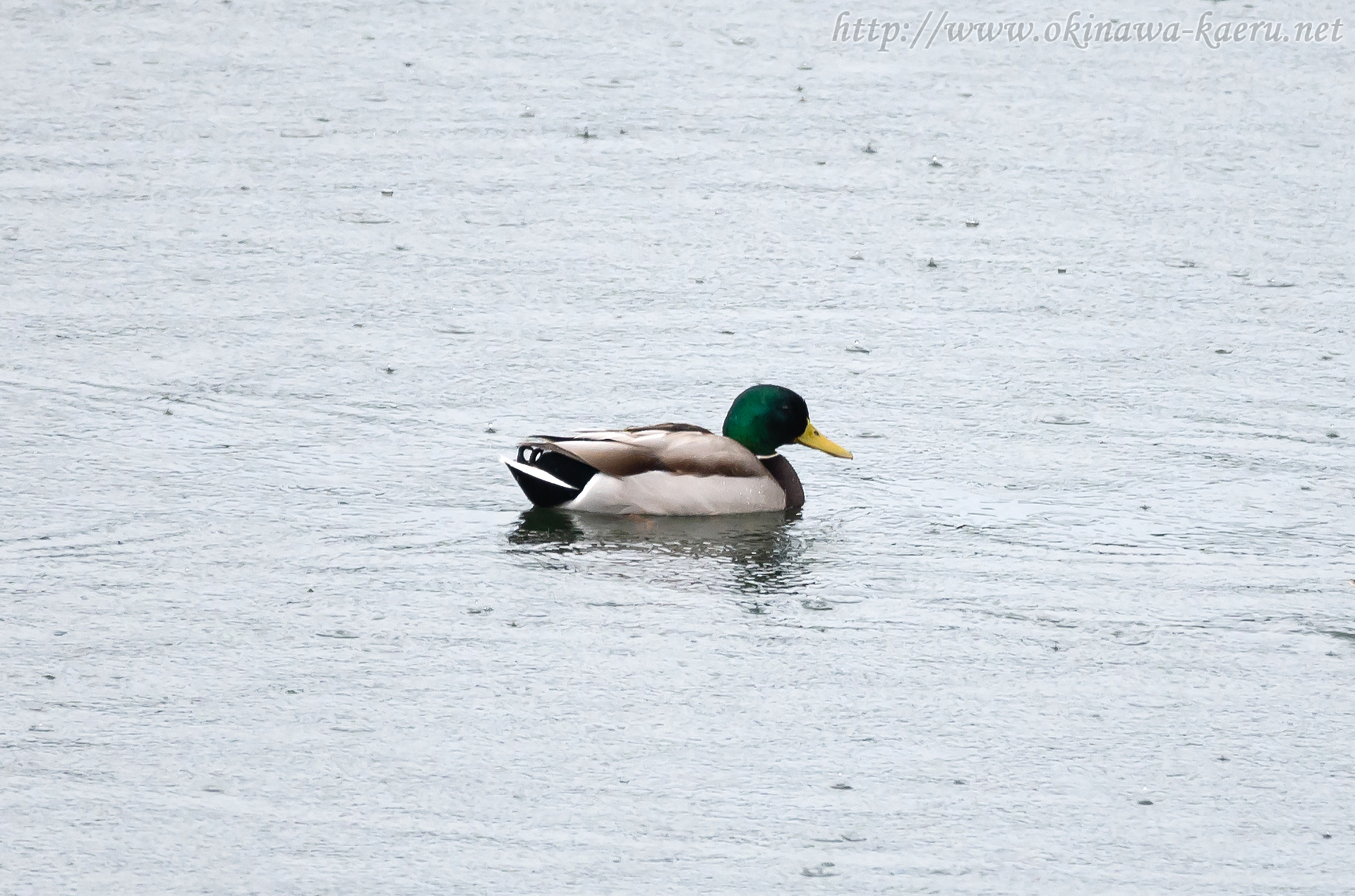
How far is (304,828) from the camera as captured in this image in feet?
18.4

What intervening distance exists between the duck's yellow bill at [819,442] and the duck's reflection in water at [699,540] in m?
0.37

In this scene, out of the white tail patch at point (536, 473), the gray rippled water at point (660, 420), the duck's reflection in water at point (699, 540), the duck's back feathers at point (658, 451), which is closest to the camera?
the gray rippled water at point (660, 420)

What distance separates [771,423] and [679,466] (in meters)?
0.50

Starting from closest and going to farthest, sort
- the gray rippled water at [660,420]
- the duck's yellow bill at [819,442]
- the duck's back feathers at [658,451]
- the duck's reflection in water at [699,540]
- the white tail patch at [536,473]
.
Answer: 1. the gray rippled water at [660,420]
2. the duck's reflection in water at [699,540]
3. the white tail patch at [536,473]
4. the duck's back feathers at [658,451]
5. the duck's yellow bill at [819,442]

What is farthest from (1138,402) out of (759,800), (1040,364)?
(759,800)

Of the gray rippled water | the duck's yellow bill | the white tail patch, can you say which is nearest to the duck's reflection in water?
the gray rippled water

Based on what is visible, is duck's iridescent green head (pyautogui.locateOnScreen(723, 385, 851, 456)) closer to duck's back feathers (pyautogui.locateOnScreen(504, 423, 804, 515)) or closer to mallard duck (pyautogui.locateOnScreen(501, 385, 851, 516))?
mallard duck (pyautogui.locateOnScreen(501, 385, 851, 516))

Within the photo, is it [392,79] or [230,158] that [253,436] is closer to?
[230,158]

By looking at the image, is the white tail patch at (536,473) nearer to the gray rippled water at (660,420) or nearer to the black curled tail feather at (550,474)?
the black curled tail feather at (550,474)

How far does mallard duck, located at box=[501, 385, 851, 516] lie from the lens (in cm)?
846

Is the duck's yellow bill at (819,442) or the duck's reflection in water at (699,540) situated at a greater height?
the duck's yellow bill at (819,442)

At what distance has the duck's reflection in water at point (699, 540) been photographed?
7824 millimetres

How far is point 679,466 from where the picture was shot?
8633 millimetres

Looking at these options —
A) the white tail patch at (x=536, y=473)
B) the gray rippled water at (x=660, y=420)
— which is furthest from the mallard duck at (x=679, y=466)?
the gray rippled water at (x=660, y=420)
